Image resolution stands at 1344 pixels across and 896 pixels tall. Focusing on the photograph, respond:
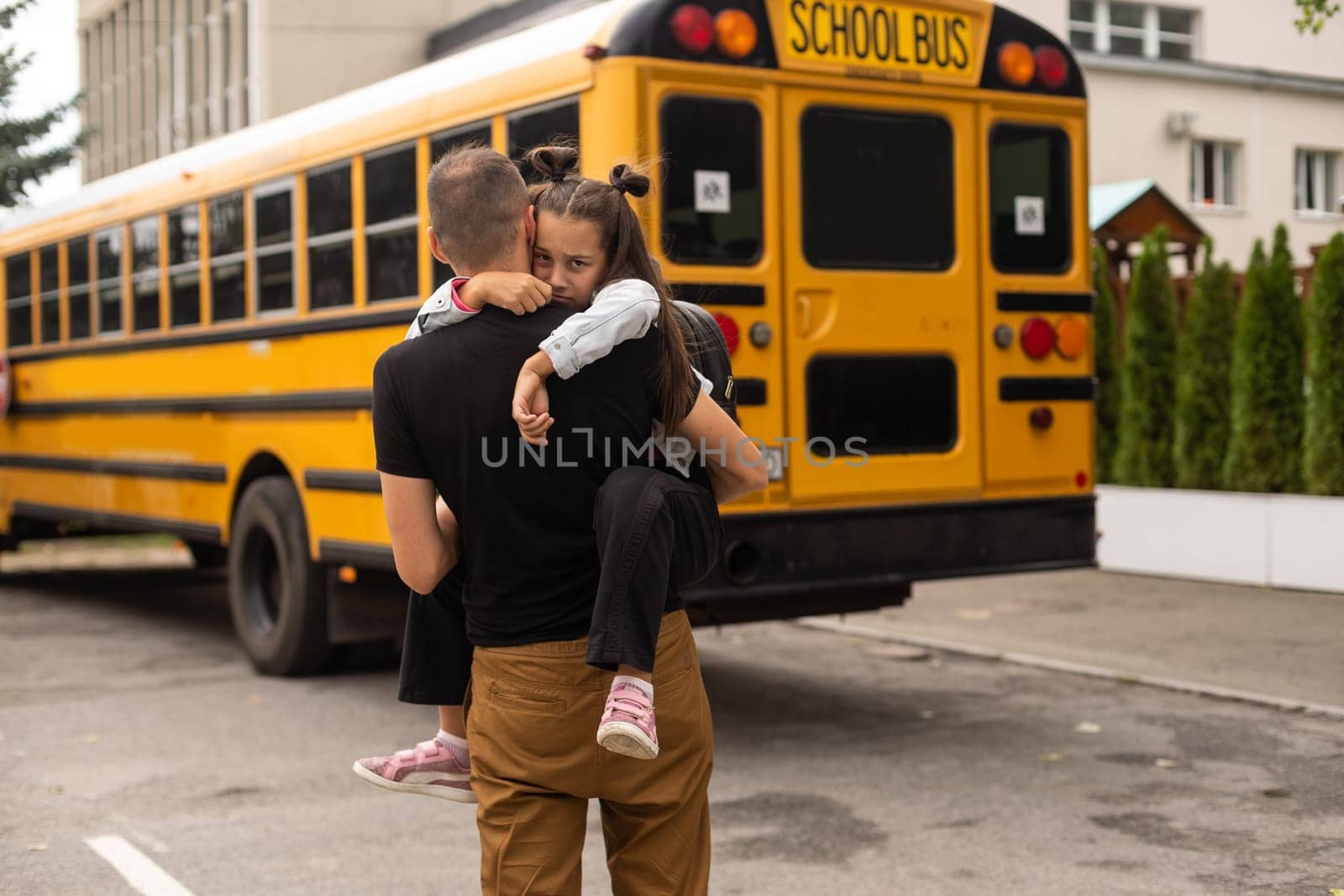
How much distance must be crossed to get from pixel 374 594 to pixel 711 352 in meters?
4.88

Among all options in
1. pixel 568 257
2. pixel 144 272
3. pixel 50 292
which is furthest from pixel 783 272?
pixel 50 292

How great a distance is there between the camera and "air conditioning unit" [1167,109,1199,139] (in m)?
23.1

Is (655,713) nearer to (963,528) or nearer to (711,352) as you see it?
(711,352)

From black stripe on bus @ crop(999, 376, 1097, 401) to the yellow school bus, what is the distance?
0.05ft

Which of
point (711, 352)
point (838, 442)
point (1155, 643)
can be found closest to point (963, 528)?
point (838, 442)

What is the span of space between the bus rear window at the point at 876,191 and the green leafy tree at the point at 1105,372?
605cm

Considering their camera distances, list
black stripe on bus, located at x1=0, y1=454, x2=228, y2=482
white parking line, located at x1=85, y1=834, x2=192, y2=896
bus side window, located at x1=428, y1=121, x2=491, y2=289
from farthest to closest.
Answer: black stripe on bus, located at x1=0, y1=454, x2=228, y2=482
bus side window, located at x1=428, y1=121, x2=491, y2=289
white parking line, located at x1=85, y1=834, x2=192, y2=896

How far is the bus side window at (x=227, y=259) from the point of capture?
8.36m

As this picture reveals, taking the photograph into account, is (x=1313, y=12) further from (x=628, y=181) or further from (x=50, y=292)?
(x=50, y=292)

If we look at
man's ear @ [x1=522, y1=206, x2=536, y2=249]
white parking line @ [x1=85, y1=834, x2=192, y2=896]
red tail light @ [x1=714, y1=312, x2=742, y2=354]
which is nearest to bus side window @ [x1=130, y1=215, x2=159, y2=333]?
red tail light @ [x1=714, y1=312, x2=742, y2=354]

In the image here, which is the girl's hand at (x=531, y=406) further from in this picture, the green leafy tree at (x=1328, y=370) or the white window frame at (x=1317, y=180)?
the white window frame at (x=1317, y=180)

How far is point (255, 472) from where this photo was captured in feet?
27.8

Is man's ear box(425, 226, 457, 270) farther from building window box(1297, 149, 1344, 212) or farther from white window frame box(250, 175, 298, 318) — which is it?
building window box(1297, 149, 1344, 212)

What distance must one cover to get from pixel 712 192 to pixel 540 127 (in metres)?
0.70
